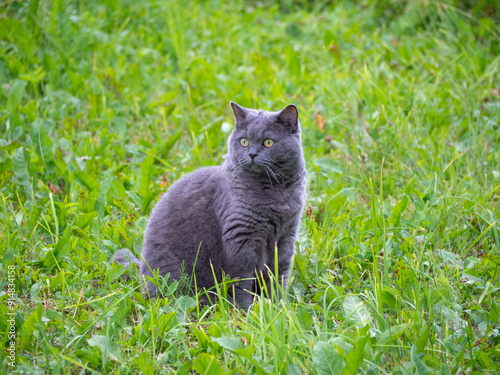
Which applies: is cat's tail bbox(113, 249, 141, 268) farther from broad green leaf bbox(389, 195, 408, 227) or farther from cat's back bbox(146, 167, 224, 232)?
broad green leaf bbox(389, 195, 408, 227)

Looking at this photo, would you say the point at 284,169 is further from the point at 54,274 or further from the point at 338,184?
the point at 54,274

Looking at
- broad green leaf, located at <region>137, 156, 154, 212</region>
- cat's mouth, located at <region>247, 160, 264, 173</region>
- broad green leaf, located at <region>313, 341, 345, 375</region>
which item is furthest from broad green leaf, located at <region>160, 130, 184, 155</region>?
broad green leaf, located at <region>313, 341, 345, 375</region>

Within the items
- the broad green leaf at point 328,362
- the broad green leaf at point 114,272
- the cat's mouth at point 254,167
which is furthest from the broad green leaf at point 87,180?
the broad green leaf at point 328,362

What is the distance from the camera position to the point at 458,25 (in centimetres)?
461

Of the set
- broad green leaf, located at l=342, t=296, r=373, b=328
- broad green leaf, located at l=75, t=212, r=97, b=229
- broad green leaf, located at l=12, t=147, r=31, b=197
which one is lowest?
broad green leaf, located at l=342, t=296, r=373, b=328

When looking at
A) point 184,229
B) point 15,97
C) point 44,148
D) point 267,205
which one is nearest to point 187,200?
point 184,229

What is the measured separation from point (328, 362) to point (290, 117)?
1209 mm

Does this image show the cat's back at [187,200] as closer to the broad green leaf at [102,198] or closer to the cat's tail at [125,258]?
the cat's tail at [125,258]

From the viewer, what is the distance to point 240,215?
2148 millimetres

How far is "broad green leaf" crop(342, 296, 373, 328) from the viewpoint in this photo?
1833 mm

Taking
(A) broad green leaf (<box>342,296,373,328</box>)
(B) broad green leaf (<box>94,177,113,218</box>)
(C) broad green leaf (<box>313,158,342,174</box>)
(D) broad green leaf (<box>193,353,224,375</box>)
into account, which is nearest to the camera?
(D) broad green leaf (<box>193,353,224,375</box>)

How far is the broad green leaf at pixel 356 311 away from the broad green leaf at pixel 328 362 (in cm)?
29

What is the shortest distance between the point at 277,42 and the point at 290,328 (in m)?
4.18

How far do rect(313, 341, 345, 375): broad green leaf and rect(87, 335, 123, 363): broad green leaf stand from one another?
741 millimetres
